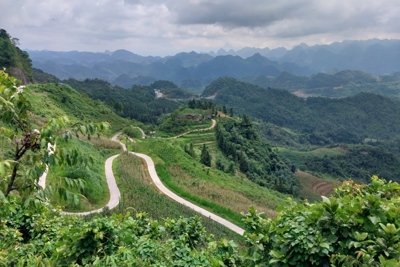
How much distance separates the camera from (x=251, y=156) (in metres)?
67.9

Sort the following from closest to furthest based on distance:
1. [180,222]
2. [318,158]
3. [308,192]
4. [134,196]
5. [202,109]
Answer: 1. [180,222]
2. [134,196]
3. [308,192]
4. [202,109]
5. [318,158]

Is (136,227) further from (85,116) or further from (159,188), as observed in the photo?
(85,116)

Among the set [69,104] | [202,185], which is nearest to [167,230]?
[202,185]

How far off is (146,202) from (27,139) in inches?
746

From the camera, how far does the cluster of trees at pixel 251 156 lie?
59312 millimetres

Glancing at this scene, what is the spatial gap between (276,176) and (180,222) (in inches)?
2513

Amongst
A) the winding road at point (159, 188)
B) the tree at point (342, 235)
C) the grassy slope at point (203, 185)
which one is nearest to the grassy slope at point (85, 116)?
the winding road at point (159, 188)

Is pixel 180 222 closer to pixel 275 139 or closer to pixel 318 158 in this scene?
pixel 318 158

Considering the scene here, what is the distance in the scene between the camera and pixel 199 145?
64625 mm

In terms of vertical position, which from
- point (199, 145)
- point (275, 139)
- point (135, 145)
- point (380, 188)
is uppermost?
point (380, 188)

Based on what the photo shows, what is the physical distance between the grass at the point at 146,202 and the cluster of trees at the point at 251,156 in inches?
929

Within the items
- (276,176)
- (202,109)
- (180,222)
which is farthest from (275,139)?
(180,222)

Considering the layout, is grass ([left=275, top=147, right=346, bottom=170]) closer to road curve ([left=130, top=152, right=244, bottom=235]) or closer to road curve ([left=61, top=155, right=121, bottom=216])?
road curve ([left=130, top=152, right=244, bottom=235])

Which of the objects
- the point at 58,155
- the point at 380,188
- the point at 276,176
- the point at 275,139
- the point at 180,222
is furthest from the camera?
the point at 275,139
